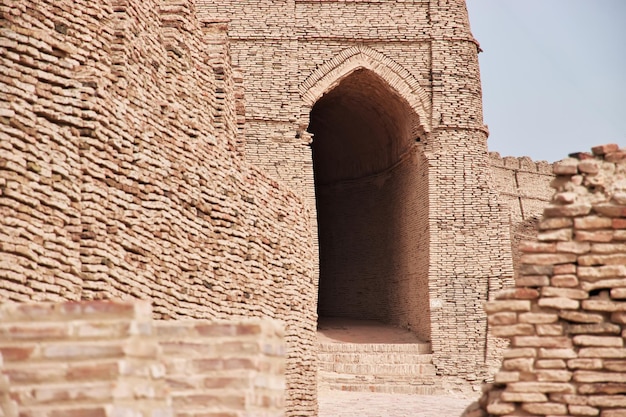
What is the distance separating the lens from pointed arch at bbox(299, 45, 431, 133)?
21766 millimetres

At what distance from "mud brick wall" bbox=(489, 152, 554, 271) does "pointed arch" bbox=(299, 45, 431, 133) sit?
43.7 ft

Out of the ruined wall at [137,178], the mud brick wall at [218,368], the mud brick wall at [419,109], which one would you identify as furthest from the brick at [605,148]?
the mud brick wall at [419,109]

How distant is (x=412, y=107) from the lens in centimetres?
2184

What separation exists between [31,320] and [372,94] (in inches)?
718

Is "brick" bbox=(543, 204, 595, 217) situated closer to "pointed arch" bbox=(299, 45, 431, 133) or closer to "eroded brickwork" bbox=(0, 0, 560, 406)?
"eroded brickwork" bbox=(0, 0, 560, 406)

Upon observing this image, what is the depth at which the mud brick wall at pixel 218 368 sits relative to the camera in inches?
219

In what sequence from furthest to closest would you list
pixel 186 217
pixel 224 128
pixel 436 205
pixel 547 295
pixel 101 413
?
pixel 436 205 → pixel 224 128 → pixel 186 217 → pixel 547 295 → pixel 101 413

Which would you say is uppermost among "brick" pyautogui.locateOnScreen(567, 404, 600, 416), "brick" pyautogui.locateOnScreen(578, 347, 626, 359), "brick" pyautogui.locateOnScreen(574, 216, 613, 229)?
"brick" pyautogui.locateOnScreen(574, 216, 613, 229)

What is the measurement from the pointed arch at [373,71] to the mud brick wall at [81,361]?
16813mm

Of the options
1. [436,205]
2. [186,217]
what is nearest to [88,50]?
[186,217]

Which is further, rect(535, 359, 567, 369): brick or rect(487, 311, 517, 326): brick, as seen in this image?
rect(487, 311, 517, 326): brick

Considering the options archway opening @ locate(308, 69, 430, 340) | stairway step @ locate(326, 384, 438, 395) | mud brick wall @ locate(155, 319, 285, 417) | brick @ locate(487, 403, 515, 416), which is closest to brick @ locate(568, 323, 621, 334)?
brick @ locate(487, 403, 515, 416)

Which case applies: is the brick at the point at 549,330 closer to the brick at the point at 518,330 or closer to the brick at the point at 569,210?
the brick at the point at 518,330

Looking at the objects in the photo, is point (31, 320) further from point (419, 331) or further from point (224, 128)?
point (419, 331)
